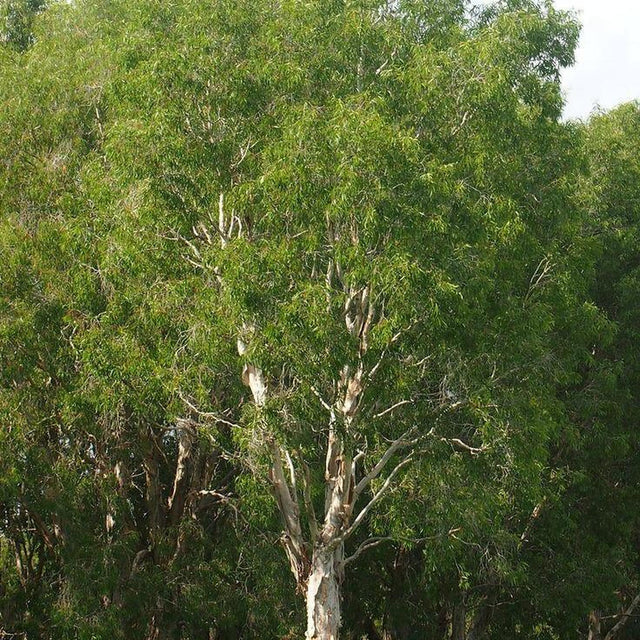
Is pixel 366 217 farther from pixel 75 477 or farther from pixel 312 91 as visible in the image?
pixel 75 477

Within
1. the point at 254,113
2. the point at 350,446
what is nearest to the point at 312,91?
the point at 254,113

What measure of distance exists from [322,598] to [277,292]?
434 cm

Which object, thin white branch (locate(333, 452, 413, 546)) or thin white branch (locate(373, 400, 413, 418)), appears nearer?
thin white branch (locate(373, 400, 413, 418))

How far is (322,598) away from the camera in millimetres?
13938

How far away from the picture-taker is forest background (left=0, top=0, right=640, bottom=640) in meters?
13.0

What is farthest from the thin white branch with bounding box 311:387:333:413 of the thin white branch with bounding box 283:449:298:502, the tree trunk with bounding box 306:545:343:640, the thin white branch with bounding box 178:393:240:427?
the tree trunk with bounding box 306:545:343:640

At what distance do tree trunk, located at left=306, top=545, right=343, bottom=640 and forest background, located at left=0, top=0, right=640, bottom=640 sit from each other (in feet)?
0.16

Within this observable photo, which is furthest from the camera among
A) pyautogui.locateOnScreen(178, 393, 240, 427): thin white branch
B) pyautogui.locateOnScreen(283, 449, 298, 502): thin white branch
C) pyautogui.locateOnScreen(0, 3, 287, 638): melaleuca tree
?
pyautogui.locateOnScreen(0, 3, 287, 638): melaleuca tree

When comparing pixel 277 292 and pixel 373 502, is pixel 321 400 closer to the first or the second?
pixel 277 292

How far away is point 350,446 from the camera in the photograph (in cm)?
1352

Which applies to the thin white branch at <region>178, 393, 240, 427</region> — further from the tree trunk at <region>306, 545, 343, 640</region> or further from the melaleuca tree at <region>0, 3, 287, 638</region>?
the tree trunk at <region>306, 545, 343, 640</region>

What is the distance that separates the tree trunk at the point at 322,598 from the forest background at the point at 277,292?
0.05 metres

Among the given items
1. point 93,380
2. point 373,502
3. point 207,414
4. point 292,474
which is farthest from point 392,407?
point 93,380

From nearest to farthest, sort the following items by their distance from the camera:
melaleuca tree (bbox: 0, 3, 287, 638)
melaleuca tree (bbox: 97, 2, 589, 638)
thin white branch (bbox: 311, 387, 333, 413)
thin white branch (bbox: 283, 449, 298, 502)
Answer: melaleuca tree (bbox: 97, 2, 589, 638) < thin white branch (bbox: 311, 387, 333, 413) < thin white branch (bbox: 283, 449, 298, 502) < melaleuca tree (bbox: 0, 3, 287, 638)
